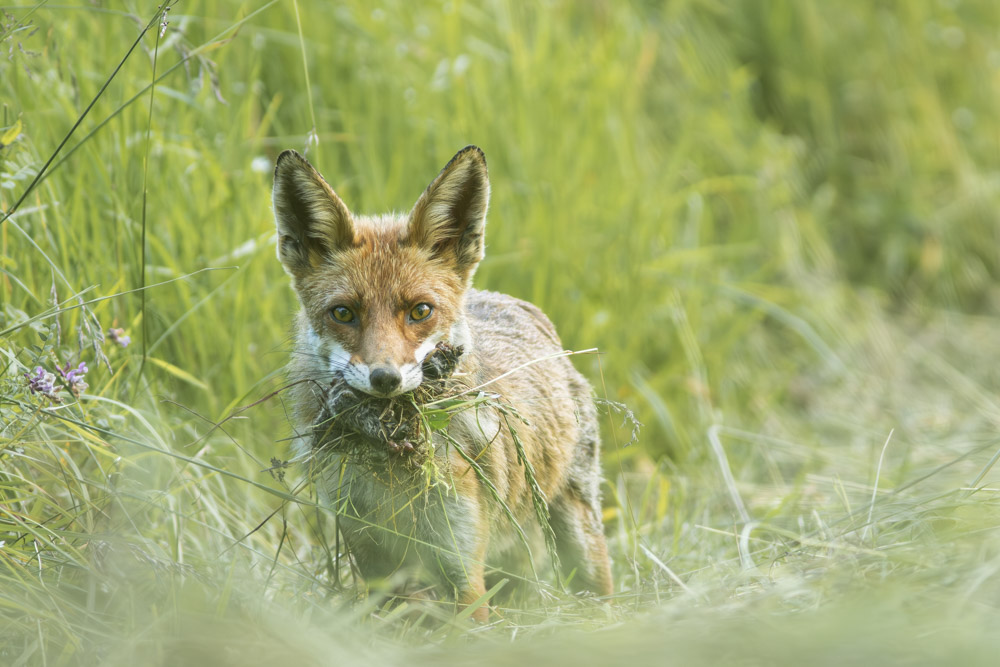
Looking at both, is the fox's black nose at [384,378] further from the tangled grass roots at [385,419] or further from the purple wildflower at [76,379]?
the purple wildflower at [76,379]

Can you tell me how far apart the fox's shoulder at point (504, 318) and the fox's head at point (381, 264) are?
1.46 ft

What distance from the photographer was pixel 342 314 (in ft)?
A: 12.6

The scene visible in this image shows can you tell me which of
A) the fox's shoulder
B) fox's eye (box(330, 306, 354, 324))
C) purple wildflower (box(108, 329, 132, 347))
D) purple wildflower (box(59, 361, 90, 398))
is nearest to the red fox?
fox's eye (box(330, 306, 354, 324))

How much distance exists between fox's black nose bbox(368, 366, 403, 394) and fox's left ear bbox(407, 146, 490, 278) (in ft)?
2.74

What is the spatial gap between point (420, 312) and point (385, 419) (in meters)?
0.50

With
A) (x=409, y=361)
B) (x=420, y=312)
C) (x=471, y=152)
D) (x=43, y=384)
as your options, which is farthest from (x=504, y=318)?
(x=43, y=384)

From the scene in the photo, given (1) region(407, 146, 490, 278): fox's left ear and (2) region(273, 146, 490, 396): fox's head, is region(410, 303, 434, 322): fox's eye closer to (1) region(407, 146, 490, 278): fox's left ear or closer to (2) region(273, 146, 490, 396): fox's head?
(2) region(273, 146, 490, 396): fox's head

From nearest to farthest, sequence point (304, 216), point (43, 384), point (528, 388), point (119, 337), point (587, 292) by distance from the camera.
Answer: point (43, 384)
point (304, 216)
point (119, 337)
point (528, 388)
point (587, 292)

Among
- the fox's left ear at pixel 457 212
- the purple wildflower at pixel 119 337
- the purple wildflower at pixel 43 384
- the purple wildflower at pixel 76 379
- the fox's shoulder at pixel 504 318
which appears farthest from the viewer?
the fox's shoulder at pixel 504 318

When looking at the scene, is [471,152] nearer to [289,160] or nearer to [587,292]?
[289,160]

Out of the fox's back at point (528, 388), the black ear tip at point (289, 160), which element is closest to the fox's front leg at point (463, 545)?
the fox's back at point (528, 388)

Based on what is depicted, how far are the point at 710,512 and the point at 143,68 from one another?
13.9ft

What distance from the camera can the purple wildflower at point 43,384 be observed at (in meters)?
3.61

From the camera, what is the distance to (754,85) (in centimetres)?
967
